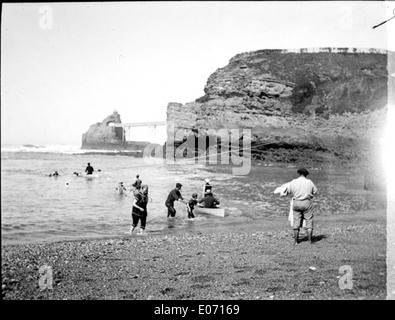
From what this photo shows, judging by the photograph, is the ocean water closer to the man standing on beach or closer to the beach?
the beach

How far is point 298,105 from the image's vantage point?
46906 millimetres

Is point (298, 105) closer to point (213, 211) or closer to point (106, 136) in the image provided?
point (213, 211)

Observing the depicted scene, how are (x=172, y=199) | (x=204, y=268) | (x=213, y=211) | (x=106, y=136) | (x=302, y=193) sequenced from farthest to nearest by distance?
(x=106, y=136), (x=213, y=211), (x=172, y=199), (x=302, y=193), (x=204, y=268)

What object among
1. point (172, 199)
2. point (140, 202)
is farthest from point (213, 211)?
point (140, 202)

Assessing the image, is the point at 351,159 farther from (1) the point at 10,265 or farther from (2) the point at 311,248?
(1) the point at 10,265

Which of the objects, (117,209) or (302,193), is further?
(117,209)

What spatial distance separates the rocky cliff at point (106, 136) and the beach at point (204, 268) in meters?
82.2

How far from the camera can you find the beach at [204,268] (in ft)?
17.2

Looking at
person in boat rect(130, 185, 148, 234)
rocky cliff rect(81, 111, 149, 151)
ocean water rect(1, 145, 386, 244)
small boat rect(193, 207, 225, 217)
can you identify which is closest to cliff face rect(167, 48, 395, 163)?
ocean water rect(1, 145, 386, 244)

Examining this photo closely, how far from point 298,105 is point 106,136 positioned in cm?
6551

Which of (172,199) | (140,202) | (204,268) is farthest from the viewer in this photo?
→ (172,199)

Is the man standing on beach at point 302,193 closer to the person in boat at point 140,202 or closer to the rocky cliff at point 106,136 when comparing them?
the person in boat at point 140,202

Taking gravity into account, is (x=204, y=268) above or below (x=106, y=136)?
below
